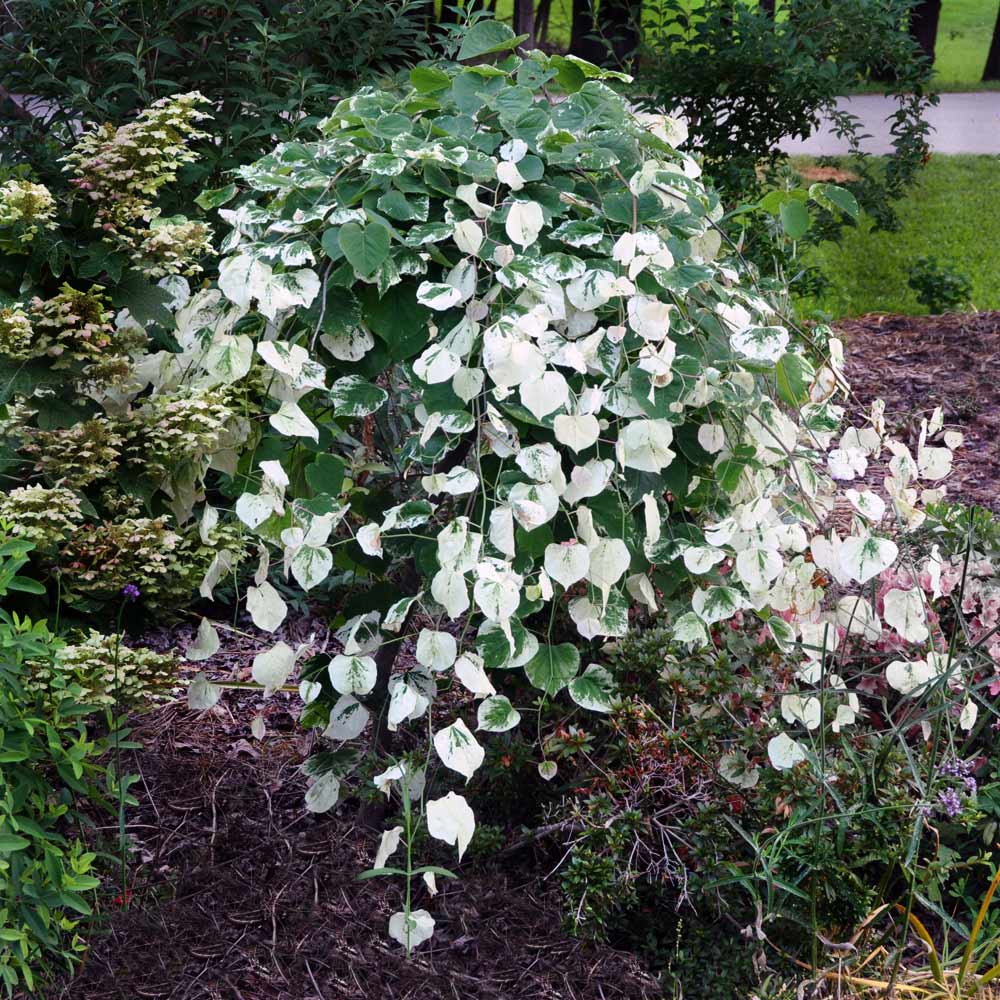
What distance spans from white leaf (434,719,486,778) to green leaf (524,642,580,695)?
0.20 metres

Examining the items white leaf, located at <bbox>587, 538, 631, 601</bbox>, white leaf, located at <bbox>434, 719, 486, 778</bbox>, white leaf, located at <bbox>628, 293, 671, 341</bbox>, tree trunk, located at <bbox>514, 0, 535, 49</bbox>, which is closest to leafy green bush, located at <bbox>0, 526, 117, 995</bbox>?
white leaf, located at <bbox>434, 719, 486, 778</bbox>

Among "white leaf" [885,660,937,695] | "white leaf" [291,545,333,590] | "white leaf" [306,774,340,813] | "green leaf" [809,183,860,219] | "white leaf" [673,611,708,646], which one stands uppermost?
"green leaf" [809,183,860,219]

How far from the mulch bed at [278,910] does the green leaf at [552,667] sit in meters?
0.57

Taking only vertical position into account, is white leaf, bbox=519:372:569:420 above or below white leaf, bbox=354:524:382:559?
above

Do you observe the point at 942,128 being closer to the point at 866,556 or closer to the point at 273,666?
the point at 866,556

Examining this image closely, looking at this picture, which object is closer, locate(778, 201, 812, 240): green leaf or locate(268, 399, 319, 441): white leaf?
locate(268, 399, 319, 441): white leaf

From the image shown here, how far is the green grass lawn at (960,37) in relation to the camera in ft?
47.8

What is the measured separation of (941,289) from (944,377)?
146cm

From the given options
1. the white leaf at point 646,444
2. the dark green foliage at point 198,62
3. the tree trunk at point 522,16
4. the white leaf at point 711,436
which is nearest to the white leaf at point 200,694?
the white leaf at point 646,444

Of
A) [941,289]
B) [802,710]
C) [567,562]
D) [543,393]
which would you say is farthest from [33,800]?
[941,289]

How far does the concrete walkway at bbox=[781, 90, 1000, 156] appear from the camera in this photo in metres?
10.9

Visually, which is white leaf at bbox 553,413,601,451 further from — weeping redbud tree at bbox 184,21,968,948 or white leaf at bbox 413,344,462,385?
white leaf at bbox 413,344,462,385

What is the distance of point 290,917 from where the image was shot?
2.12 m

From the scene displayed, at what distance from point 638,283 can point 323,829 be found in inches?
51.4
